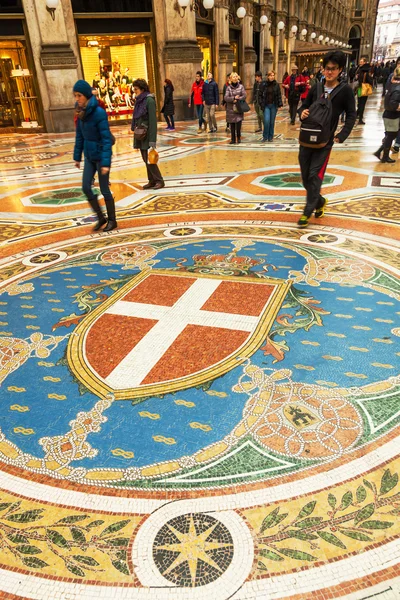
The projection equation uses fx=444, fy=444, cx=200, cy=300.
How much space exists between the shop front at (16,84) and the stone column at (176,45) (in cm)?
419

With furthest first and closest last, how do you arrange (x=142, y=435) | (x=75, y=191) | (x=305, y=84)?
(x=305, y=84) → (x=75, y=191) → (x=142, y=435)

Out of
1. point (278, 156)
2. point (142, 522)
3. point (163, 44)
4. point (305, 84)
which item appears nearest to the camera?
point (142, 522)

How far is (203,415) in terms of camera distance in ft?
6.75

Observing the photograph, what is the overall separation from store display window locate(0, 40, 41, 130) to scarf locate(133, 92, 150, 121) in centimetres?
963

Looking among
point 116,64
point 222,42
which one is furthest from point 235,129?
point 222,42

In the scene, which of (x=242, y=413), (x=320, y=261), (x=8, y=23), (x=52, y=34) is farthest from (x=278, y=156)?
(x=8, y=23)

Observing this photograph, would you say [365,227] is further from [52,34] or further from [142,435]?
[52,34]

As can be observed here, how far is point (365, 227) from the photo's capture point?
4.41m

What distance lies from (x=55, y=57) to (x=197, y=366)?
13.6m

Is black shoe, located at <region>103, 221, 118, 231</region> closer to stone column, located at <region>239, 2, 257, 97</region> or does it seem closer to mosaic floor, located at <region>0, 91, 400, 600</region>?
mosaic floor, located at <region>0, 91, 400, 600</region>

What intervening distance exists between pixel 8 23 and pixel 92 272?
12851 millimetres

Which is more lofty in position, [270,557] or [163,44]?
[163,44]

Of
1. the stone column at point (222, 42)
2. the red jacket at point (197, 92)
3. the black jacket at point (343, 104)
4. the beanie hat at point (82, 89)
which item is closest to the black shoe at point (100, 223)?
the beanie hat at point (82, 89)

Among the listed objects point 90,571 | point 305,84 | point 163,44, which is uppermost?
point 163,44
